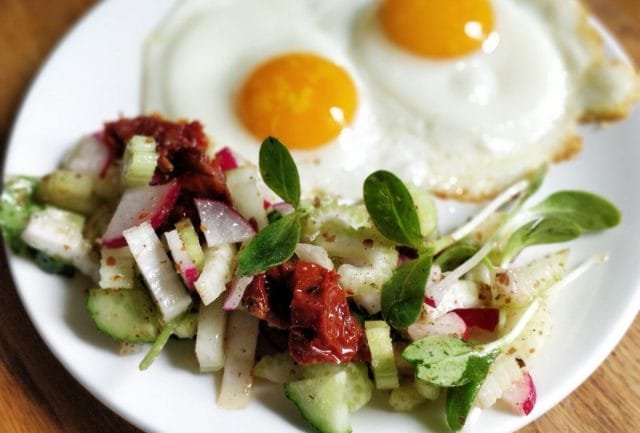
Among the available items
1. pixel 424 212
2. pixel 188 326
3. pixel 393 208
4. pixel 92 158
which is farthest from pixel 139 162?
pixel 424 212

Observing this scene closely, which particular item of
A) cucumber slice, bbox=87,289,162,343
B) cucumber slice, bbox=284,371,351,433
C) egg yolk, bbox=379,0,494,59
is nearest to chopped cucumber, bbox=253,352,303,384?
cucumber slice, bbox=284,371,351,433

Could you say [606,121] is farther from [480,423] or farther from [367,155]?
[480,423]

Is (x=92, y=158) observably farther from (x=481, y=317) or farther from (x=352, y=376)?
(x=481, y=317)

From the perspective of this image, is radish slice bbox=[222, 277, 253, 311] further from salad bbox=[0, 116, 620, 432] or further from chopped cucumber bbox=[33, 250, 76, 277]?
chopped cucumber bbox=[33, 250, 76, 277]

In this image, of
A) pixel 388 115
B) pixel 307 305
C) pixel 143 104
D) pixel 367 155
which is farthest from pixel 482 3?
pixel 307 305

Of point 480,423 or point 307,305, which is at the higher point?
point 307,305

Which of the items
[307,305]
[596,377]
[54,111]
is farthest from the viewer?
[54,111]
